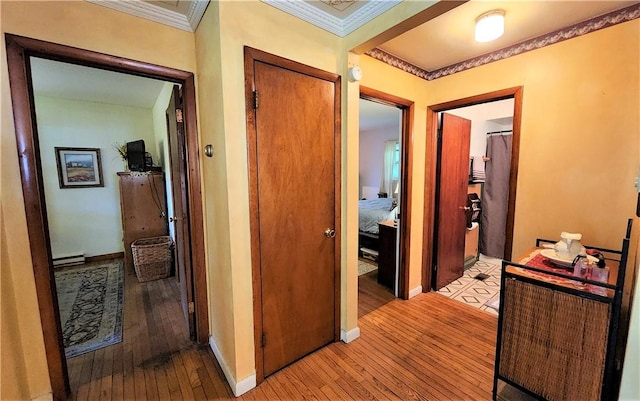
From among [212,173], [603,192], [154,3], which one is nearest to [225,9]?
[154,3]

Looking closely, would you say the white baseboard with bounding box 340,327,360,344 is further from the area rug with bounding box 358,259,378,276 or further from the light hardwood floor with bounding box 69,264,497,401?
the area rug with bounding box 358,259,378,276

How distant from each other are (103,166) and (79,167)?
0.28 metres

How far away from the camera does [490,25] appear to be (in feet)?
5.69

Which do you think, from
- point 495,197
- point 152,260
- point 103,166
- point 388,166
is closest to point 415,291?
point 495,197

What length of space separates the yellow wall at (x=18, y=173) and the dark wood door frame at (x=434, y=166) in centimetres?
263

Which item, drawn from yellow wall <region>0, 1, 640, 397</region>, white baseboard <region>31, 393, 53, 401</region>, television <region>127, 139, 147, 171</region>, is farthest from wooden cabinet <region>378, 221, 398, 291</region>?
television <region>127, 139, 147, 171</region>

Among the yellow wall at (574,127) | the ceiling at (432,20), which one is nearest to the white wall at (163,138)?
the ceiling at (432,20)

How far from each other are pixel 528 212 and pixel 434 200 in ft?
2.83

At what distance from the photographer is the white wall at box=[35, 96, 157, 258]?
3721 mm

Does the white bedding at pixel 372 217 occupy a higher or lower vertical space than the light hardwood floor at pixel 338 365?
higher

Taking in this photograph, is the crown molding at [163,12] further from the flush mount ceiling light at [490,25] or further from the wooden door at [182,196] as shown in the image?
the flush mount ceiling light at [490,25]

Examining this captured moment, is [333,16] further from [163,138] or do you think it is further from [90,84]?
[90,84]

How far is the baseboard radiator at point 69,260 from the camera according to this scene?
3.81m

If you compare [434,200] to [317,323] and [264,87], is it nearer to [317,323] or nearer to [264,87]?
[317,323]
